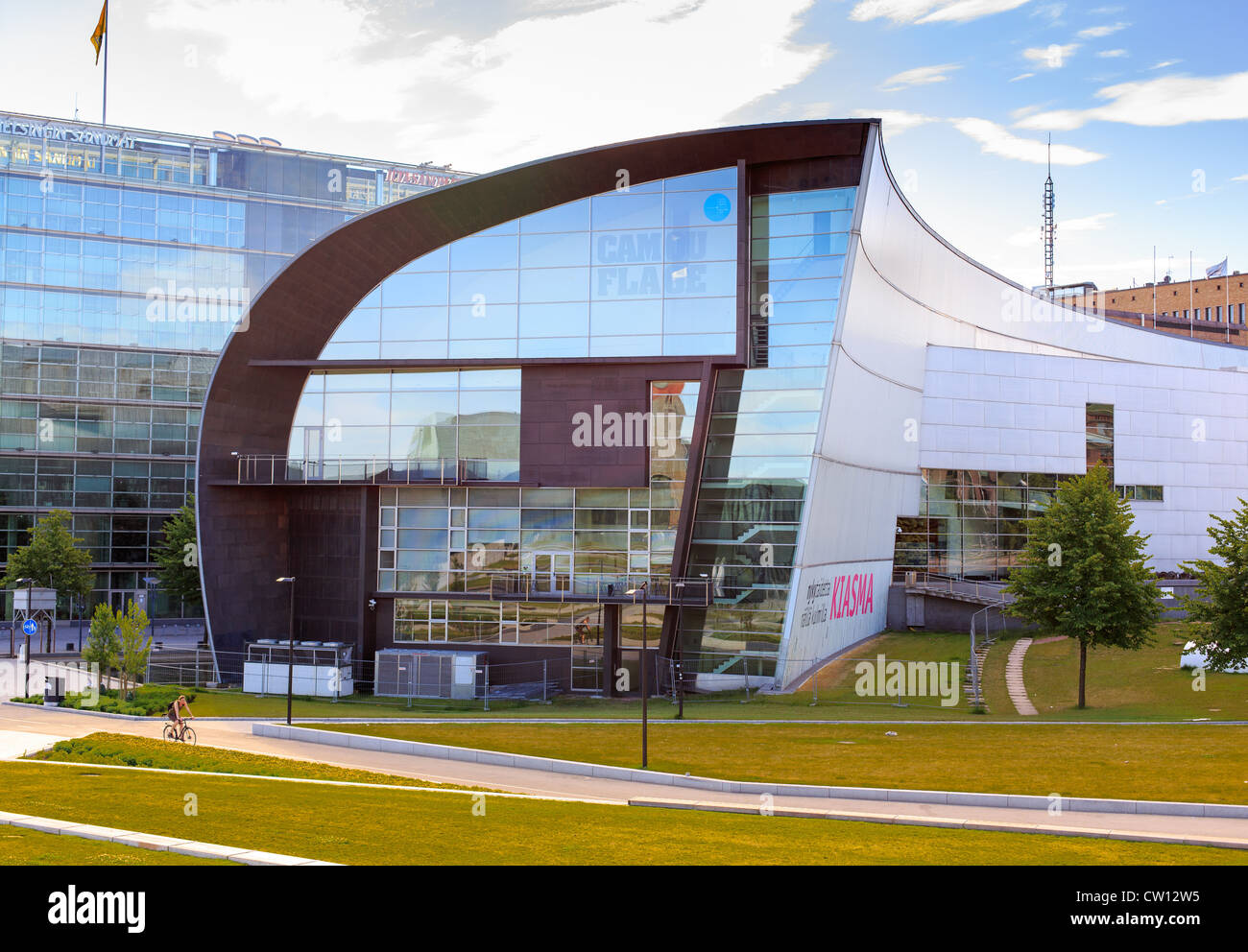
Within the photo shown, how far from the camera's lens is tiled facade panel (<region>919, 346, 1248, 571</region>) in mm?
50312

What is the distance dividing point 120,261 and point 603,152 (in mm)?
41551

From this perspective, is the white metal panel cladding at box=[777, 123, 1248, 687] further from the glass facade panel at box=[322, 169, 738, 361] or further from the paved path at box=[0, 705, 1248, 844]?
the paved path at box=[0, 705, 1248, 844]

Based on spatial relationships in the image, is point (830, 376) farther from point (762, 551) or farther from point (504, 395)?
point (504, 395)

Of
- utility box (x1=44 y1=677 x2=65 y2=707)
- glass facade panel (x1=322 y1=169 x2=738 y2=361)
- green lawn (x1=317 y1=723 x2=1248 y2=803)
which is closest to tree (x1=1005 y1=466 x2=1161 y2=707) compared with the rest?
green lawn (x1=317 y1=723 x2=1248 y2=803)

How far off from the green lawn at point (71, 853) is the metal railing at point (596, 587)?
1013 inches

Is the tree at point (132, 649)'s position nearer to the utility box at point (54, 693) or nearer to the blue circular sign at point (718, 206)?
the utility box at point (54, 693)

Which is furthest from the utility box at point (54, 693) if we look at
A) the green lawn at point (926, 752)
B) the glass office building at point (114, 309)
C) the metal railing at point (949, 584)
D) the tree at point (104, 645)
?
the metal railing at point (949, 584)

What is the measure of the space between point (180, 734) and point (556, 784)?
11325 mm

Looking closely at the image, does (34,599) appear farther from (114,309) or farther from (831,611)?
(831,611)

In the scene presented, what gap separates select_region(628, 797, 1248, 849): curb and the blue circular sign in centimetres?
2373

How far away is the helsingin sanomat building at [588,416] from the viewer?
3819 centimetres

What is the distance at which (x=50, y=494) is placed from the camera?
215ft

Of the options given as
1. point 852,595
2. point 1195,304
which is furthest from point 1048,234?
point 852,595
